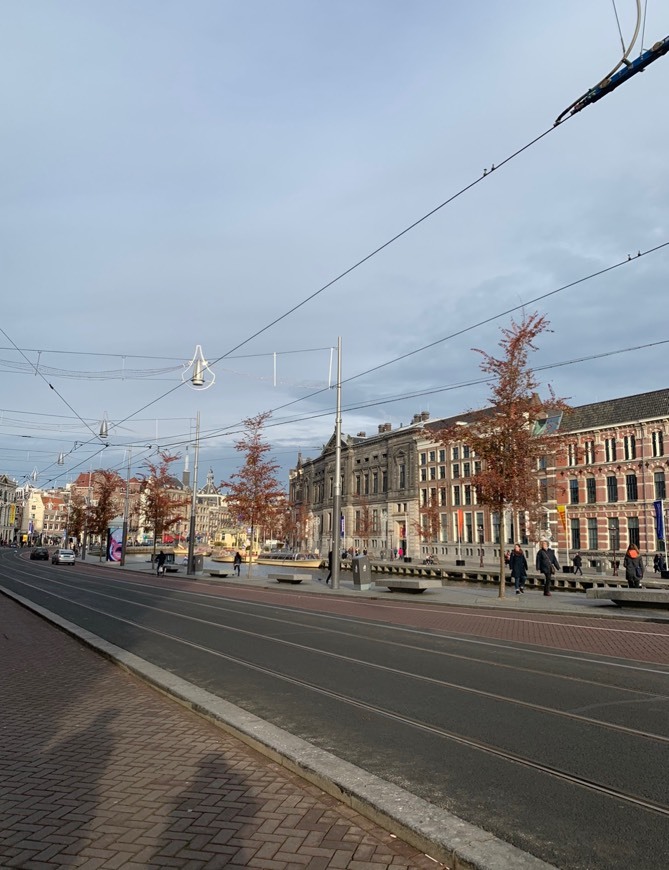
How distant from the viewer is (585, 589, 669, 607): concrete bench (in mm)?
17219

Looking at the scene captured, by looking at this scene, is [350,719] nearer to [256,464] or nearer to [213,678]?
[213,678]

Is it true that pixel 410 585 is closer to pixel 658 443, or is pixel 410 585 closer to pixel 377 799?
pixel 377 799

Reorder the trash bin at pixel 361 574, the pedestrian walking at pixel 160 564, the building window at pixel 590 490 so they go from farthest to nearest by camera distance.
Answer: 1. the building window at pixel 590 490
2. the pedestrian walking at pixel 160 564
3. the trash bin at pixel 361 574

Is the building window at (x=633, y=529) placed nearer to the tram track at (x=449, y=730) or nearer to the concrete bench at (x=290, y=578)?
the concrete bench at (x=290, y=578)

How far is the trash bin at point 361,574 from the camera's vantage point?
1073 inches

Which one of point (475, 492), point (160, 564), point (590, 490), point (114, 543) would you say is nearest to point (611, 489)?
point (590, 490)

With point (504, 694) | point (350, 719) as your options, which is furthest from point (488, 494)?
Result: point (350, 719)

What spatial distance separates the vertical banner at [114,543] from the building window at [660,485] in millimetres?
43597

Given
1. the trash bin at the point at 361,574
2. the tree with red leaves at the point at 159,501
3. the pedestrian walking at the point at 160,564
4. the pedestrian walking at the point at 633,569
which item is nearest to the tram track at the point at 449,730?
the pedestrian walking at the point at 633,569

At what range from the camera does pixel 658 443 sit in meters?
51.4

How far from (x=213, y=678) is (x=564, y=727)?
4447mm

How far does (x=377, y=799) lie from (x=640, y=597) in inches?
603

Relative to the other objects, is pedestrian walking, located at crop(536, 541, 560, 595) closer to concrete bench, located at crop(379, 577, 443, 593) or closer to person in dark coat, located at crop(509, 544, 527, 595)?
person in dark coat, located at crop(509, 544, 527, 595)

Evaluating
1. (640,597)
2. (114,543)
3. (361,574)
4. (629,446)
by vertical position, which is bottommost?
(640,597)
